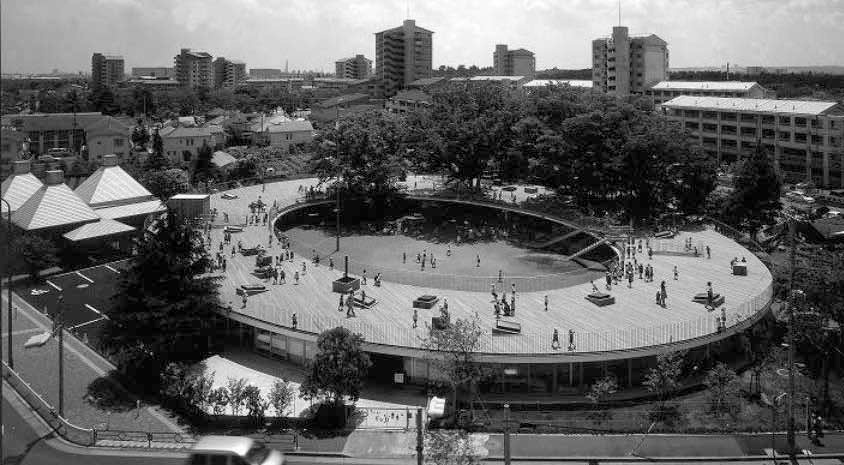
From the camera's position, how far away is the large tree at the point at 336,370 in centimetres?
2088

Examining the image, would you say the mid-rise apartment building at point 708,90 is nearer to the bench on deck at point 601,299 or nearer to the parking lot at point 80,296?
the bench on deck at point 601,299

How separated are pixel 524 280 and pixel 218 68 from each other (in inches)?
6702

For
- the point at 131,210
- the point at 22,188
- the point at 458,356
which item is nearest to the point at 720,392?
the point at 458,356

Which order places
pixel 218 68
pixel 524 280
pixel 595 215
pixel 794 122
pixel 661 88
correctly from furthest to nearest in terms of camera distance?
pixel 218 68, pixel 661 88, pixel 794 122, pixel 595 215, pixel 524 280

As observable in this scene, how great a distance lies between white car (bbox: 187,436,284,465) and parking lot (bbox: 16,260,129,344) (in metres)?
18.0

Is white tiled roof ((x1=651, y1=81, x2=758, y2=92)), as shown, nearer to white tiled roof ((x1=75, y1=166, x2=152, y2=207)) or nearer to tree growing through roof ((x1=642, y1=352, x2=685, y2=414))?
white tiled roof ((x1=75, y1=166, x2=152, y2=207))

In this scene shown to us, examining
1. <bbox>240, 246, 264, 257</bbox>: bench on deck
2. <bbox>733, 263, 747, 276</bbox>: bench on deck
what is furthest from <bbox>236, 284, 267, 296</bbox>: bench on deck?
<bbox>733, 263, 747, 276</bbox>: bench on deck

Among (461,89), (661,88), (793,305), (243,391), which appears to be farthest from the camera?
(661,88)

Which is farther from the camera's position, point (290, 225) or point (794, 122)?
point (794, 122)

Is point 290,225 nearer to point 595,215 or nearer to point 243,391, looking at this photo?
point 595,215

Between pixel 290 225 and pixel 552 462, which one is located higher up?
pixel 290 225

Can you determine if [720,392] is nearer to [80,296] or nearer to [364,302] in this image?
[364,302]

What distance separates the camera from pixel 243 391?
68.9 ft

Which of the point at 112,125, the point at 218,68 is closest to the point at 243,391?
the point at 112,125
